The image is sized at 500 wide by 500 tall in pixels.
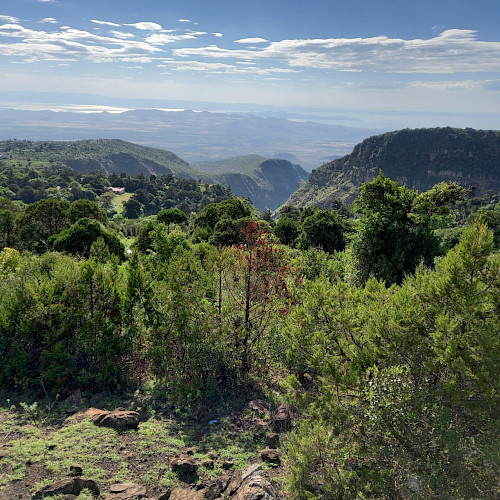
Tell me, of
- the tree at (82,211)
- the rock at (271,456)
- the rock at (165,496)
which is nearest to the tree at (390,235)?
the rock at (271,456)

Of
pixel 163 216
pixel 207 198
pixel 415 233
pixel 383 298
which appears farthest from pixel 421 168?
pixel 383 298

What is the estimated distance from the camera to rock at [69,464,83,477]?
8.13 metres

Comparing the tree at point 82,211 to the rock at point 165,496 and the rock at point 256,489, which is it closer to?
the rock at point 165,496

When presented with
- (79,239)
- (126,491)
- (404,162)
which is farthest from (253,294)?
(404,162)

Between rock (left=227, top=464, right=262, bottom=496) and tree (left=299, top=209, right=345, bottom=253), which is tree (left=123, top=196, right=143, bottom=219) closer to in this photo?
tree (left=299, top=209, right=345, bottom=253)

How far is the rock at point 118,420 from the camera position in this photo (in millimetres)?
10172

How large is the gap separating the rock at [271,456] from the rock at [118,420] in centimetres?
359

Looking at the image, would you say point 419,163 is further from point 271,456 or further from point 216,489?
point 216,489

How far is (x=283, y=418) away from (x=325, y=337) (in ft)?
12.3

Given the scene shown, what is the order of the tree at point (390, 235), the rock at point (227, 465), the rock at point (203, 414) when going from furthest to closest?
the tree at point (390, 235)
the rock at point (203, 414)
the rock at point (227, 465)

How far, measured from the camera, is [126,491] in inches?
306

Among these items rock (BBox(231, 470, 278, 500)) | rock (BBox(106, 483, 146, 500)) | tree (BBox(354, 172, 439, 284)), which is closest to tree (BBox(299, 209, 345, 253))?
tree (BBox(354, 172, 439, 284))

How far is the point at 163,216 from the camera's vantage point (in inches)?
1578

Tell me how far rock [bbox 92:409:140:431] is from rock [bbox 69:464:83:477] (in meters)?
1.87
